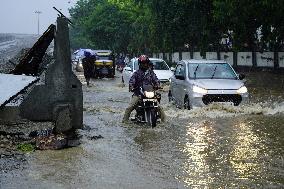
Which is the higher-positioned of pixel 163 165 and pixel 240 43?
pixel 240 43

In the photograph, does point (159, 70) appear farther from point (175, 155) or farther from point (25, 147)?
point (175, 155)

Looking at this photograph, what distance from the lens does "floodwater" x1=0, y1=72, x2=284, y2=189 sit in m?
6.82

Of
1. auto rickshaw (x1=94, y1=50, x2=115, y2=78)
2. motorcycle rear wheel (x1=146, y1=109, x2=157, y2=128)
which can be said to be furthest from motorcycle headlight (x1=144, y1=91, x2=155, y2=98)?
auto rickshaw (x1=94, y1=50, x2=115, y2=78)

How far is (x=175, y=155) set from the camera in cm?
866

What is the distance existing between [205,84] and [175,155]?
5.89m

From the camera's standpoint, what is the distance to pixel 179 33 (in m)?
39.7

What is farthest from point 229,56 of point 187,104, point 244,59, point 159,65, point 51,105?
point 51,105

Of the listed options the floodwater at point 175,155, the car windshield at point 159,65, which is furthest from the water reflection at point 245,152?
the car windshield at point 159,65

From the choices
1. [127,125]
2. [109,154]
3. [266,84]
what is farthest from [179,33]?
[109,154]

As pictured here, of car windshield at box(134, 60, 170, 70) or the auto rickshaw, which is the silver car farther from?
the auto rickshaw

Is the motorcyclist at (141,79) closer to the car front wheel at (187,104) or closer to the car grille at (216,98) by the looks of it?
the car grille at (216,98)

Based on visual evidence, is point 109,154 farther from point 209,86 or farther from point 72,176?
point 209,86

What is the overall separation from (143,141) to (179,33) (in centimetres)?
3011

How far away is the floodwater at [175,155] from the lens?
6816mm
